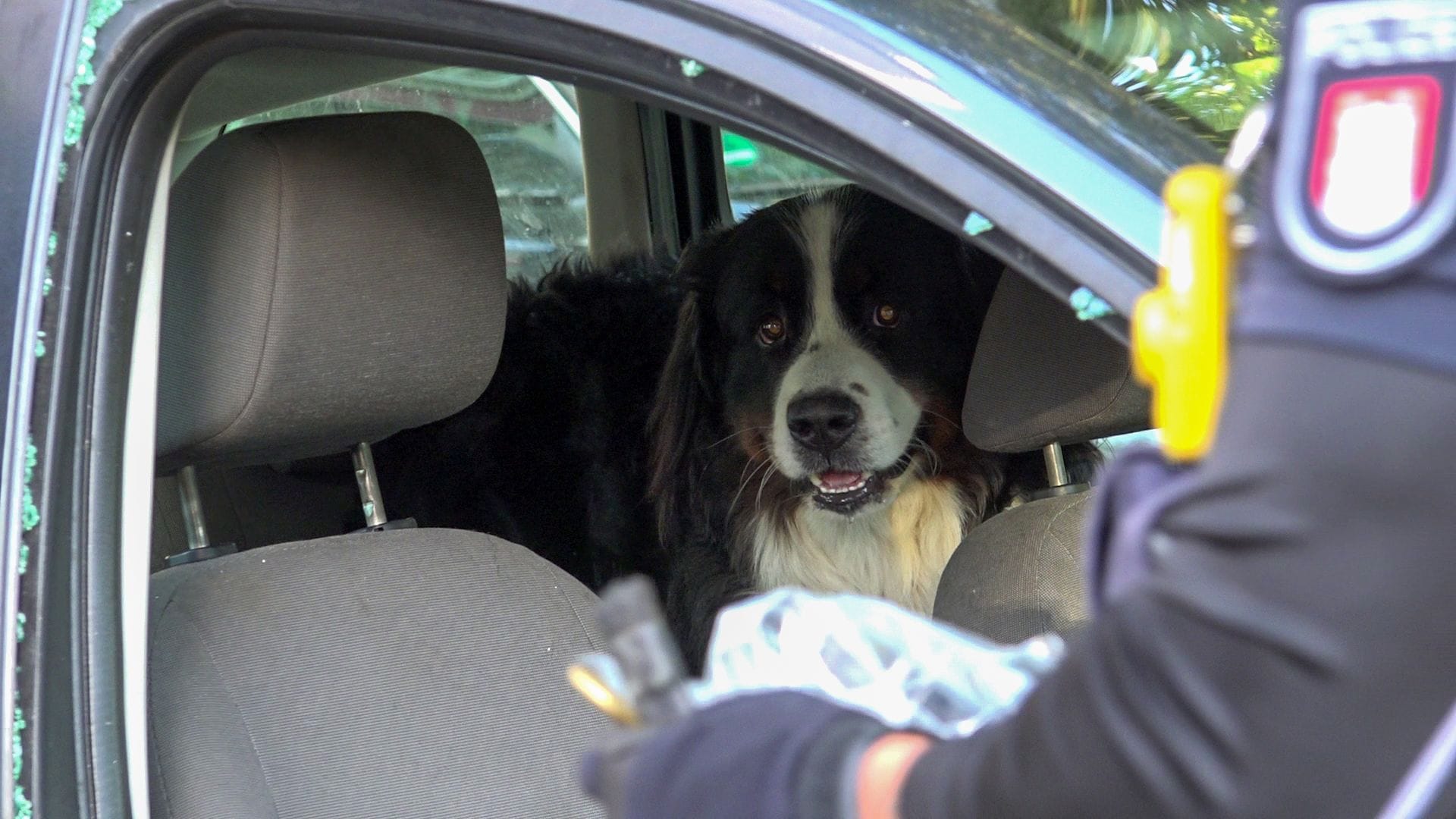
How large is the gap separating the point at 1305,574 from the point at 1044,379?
4.28 ft

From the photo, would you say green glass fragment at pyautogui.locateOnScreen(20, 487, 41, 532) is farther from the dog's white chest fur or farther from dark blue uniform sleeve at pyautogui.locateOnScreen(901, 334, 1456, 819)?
the dog's white chest fur

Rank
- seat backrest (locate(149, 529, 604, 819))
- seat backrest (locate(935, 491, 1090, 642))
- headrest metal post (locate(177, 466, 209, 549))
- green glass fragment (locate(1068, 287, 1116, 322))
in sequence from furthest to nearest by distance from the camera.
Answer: seat backrest (locate(935, 491, 1090, 642)) → headrest metal post (locate(177, 466, 209, 549)) → seat backrest (locate(149, 529, 604, 819)) → green glass fragment (locate(1068, 287, 1116, 322))

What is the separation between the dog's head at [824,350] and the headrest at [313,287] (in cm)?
117

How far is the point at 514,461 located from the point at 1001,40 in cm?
220

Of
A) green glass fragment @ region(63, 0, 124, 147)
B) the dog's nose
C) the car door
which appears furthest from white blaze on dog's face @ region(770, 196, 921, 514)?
green glass fragment @ region(63, 0, 124, 147)

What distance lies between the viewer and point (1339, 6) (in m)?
0.56

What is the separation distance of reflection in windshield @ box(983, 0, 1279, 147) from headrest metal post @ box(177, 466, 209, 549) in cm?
105

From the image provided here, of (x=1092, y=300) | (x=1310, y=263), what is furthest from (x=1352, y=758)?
(x=1092, y=300)

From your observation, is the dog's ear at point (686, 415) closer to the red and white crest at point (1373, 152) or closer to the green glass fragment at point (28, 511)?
the green glass fragment at point (28, 511)

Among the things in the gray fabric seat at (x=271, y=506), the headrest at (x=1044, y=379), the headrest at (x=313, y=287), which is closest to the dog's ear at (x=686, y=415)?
the gray fabric seat at (x=271, y=506)

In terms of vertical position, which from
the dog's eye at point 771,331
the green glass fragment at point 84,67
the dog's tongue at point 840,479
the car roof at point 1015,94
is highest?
the green glass fragment at point 84,67

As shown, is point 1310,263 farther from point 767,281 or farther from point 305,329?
point 767,281

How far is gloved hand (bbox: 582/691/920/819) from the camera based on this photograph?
0.63 metres

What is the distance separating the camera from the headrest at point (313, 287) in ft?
5.15
